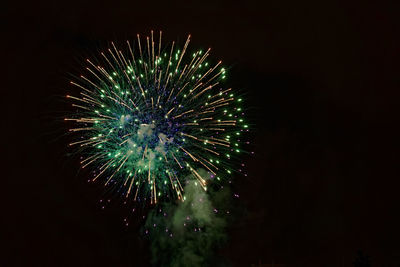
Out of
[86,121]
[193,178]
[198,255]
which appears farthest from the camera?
[198,255]

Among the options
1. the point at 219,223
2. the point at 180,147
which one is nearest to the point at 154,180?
the point at 180,147

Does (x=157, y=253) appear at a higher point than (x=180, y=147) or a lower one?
lower

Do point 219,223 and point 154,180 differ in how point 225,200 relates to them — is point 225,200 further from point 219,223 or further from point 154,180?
point 154,180

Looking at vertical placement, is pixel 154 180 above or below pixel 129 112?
below

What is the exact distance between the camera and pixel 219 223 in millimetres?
24500

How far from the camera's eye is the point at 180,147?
21.4 metres

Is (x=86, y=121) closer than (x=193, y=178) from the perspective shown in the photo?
Yes

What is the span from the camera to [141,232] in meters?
24.1

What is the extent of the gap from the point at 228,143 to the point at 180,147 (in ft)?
6.57

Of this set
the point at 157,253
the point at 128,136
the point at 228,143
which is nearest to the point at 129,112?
the point at 128,136

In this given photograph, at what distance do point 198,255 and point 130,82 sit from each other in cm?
954

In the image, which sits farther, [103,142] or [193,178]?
[193,178]

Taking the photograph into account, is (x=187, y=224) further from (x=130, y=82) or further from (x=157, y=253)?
(x=130, y=82)

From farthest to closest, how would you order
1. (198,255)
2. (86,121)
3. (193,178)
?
(198,255) → (193,178) → (86,121)
